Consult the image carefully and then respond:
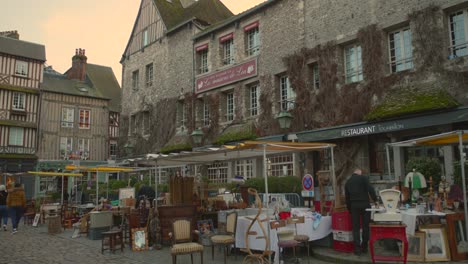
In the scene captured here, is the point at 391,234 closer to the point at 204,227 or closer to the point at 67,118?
the point at 204,227

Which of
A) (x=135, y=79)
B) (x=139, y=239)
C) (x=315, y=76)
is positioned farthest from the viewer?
(x=135, y=79)

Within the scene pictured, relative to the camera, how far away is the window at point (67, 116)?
25312mm

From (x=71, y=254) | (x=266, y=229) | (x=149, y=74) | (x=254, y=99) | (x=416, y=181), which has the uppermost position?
(x=149, y=74)

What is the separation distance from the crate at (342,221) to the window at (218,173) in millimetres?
9621

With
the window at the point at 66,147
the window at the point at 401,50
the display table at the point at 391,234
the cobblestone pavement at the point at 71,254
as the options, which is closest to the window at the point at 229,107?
the window at the point at 401,50

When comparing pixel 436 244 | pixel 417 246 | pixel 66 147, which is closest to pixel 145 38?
pixel 66 147

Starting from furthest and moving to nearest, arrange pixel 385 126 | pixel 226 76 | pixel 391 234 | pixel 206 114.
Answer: pixel 206 114 → pixel 226 76 → pixel 385 126 → pixel 391 234

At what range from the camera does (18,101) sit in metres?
23.5

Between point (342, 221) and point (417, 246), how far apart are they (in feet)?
4.02

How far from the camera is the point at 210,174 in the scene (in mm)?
16781

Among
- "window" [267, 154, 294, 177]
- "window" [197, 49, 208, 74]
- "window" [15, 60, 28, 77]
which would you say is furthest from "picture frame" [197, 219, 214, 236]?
"window" [15, 60, 28, 77]

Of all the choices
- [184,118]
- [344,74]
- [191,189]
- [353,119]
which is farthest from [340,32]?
[184,118]

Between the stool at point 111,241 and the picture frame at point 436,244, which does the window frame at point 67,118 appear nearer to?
the stool at point 111,241

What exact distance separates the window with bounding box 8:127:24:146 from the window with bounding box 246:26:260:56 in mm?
16444
